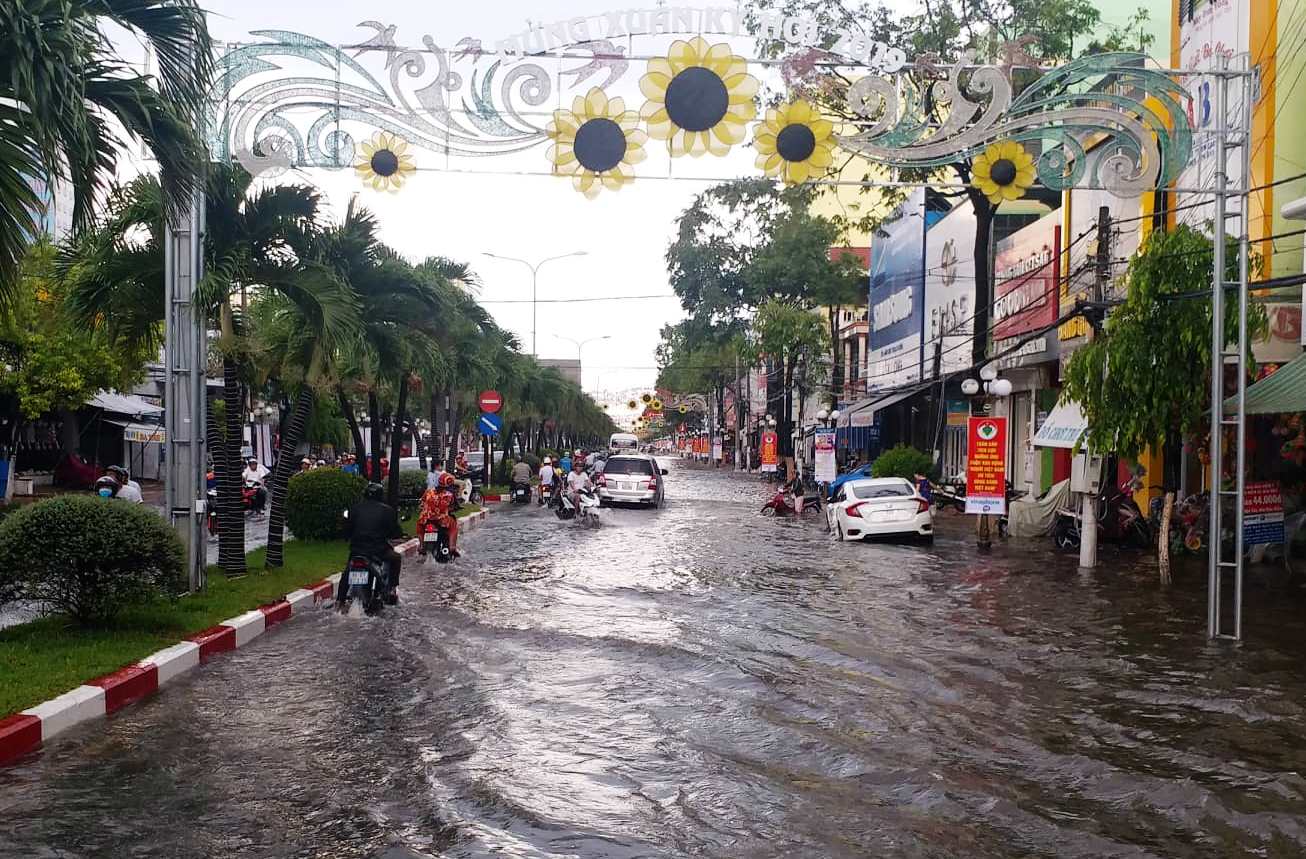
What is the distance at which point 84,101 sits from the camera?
7.27 metres

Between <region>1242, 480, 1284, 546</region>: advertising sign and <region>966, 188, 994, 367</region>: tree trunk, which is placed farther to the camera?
<region>966, 188, 994, 367</region>: tree trunk

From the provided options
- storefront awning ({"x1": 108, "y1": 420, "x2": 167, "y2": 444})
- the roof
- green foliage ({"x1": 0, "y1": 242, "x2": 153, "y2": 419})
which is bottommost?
storefront awning ({"x1": 108, "y1": 420, "x2": 167, "y2": 444})

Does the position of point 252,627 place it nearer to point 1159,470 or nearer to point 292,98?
point 292,98

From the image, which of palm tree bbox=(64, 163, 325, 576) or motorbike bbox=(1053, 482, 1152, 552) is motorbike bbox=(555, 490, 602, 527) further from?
palm tree bbox=(64, 163, 325, 576)

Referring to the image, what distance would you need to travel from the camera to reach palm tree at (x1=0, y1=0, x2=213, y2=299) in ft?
22.9

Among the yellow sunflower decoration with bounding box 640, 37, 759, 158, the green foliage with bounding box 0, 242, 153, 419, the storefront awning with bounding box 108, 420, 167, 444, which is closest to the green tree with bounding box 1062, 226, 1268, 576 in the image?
the yellow sunflower decoration with bounding box 640, 37, 759, 158

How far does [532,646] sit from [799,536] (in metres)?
15.3

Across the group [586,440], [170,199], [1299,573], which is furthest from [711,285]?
[586,440]

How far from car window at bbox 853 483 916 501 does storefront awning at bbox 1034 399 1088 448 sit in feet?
9.12

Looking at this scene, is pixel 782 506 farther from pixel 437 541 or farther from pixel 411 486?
pixel 437 541

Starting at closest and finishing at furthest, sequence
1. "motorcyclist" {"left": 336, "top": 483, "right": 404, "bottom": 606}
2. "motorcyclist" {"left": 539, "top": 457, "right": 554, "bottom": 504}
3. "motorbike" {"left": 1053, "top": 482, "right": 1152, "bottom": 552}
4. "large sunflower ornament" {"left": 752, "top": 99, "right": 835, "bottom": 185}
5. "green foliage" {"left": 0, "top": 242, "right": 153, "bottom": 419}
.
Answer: "large sunflower ornament" {"left": 752, "top": 99, "right": 835, "bottom": 185}, "motorcyclist" {"left": 336, "top": 483, "right": 404, "bottom": 606}, "motorbike" {"left": 1053, "top": 482, "right": 1152, "bottom": 552}, "green foliage" {"left": 0, "top": 242, "right": 153, "bottom": 419}, "motorcyclist" {"left": 539, "top": 457, "right": 554, "bottom": 504}

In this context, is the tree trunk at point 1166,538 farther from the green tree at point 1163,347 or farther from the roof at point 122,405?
the roof at point 122,405

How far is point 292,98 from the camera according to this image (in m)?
12.2

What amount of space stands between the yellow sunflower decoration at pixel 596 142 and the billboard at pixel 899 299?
31.7m
